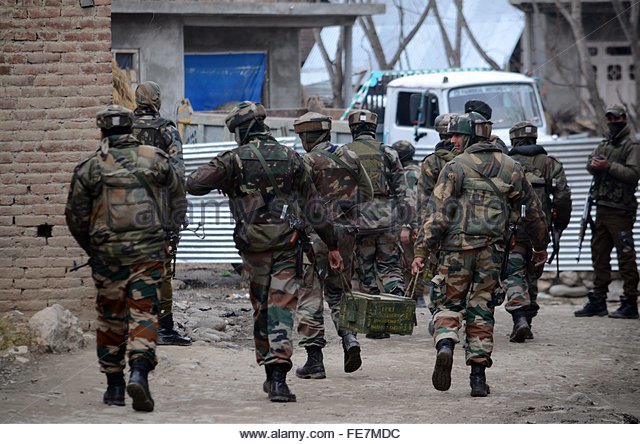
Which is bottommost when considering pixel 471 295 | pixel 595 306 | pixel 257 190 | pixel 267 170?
pixel 595 306

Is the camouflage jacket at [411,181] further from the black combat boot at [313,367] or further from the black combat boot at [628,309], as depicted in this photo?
the black combat boot at [313,367]

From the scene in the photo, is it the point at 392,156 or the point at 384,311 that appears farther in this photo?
the point at 392,156

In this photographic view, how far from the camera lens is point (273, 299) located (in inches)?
283

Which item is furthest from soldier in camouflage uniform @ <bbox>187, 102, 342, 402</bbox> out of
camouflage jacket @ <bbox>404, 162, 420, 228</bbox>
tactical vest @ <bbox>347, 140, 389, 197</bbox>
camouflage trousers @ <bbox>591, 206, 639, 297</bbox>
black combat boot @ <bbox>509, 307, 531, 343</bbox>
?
camouflage trousers @ <bbox>591, 206, 639, 297</bbox>

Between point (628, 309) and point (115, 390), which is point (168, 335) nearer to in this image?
point (115, 390)

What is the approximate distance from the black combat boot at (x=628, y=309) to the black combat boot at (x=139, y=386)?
6.61 metres

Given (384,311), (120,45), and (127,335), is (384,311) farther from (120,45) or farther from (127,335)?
(120,45)

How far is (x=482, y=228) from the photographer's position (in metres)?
7.64

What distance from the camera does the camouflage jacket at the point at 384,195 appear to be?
9625 mm

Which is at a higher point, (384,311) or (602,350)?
(384,311)

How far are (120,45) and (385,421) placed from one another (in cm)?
1414

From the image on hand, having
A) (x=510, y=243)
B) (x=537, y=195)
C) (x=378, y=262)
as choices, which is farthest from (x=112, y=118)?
(x=537, y=195)

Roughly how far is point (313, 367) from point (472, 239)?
1.55m
